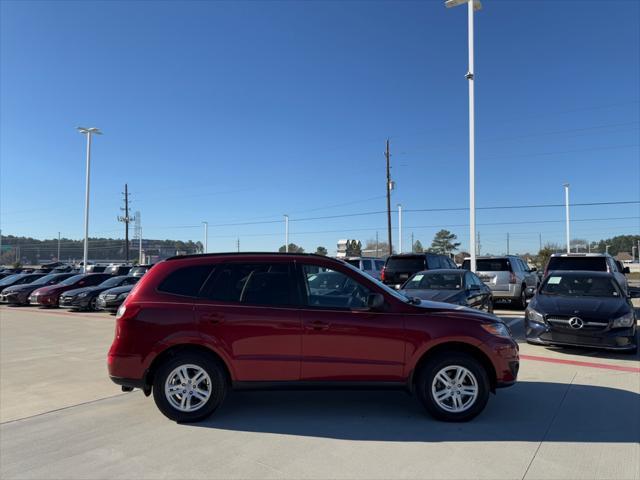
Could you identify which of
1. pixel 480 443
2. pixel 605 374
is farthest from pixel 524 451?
pixel 605 374

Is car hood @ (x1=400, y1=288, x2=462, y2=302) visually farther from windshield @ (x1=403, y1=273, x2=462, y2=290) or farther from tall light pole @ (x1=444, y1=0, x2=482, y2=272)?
tall light pole @ (x1=444, y1=0, x2=482, y2=272)

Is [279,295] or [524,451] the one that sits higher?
[279,295]

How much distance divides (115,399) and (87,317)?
477 inches

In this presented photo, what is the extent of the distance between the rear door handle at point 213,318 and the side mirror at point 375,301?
156 cm

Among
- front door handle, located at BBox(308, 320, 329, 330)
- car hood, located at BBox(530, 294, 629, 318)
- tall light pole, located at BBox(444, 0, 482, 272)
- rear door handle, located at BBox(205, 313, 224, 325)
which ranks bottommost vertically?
car hood, located at BBox(530, 294, 629, 318)

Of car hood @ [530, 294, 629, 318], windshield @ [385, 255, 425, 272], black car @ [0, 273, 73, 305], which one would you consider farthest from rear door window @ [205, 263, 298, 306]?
black car @ [0, 273, 73, 305]

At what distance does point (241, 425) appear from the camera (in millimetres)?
4887

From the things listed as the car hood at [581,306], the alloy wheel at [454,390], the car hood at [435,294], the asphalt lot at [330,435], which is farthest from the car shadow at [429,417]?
the car hood at [435,294]

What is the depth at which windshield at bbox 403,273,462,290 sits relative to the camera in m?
10.8

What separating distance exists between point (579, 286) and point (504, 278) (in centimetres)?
538

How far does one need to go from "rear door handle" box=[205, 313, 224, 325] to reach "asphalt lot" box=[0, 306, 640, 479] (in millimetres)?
1085

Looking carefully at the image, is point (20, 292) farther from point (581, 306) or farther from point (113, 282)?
point (581, 306)

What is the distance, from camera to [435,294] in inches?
399

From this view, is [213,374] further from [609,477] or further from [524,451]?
[609,477]
